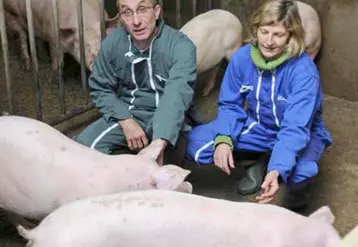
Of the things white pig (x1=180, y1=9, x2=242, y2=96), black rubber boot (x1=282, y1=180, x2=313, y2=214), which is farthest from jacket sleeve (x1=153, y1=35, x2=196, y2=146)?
white pig (x1=180, y1=9, x2=242, y2=96)

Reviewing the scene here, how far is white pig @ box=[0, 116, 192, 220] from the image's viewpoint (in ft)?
7.29

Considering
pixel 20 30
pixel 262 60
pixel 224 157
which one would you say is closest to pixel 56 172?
pixel 224 157

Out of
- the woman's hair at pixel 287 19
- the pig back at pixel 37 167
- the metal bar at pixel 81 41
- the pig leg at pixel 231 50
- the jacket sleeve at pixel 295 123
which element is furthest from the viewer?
the pig leg at pixel 231 50

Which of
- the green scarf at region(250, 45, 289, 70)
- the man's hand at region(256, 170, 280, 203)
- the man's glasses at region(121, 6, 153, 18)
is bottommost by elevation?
the man's hand at region(256, 170, 280, 203)

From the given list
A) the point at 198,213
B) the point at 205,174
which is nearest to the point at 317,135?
the point at 205,174

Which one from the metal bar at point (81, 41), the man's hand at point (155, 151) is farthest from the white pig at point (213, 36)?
the man's hand at point (155, 151)

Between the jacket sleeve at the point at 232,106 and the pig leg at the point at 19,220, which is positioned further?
the jacket sleeve at the point at 232,106

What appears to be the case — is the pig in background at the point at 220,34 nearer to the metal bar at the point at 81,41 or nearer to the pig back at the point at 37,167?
the metal bar at the point at 81,41

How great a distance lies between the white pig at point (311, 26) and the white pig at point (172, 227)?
206 cm

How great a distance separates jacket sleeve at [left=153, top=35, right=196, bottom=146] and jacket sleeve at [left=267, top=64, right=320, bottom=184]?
0.40 metres

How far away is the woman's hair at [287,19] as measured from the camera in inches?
101

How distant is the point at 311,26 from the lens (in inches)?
150

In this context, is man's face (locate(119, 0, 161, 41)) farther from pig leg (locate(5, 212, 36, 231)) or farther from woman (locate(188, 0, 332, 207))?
pig leg (locate(5, 212, 36, 231))

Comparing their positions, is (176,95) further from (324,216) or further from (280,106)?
(324,216)
